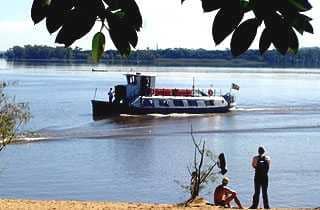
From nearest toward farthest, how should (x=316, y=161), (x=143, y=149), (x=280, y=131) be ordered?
1. (x=316, y=161)
2. (x=143, y=149)
3. (x=280, y=131)

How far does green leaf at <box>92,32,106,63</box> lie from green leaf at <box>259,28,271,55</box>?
49cm

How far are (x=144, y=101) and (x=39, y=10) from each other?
48474mm

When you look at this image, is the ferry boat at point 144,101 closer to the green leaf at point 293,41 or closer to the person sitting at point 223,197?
the person sitting at point 223,197

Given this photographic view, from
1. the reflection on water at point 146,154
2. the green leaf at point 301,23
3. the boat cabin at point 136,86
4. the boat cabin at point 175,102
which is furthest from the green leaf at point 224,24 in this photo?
the boat cabin at point 175,102

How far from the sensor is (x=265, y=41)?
2092 mm

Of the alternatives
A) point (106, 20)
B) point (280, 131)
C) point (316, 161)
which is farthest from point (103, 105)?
point (106, 20)

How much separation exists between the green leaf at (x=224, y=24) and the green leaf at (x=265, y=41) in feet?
0.28

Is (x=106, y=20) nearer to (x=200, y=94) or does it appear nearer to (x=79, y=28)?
(x=79, y=28)

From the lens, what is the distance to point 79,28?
208 cm

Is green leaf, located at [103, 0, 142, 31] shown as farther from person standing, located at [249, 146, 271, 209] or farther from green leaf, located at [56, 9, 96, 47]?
person standing, located at [249, 146, 271, 209]

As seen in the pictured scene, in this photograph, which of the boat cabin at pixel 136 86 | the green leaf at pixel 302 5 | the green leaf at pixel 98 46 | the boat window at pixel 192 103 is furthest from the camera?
the boat window at pixel 192 103

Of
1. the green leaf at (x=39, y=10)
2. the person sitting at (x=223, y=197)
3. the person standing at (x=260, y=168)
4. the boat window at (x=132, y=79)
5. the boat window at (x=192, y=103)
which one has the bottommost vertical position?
the boat window at (x=192, y=103)

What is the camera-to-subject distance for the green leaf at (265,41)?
6.70ft

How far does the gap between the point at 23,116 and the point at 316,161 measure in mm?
16537
